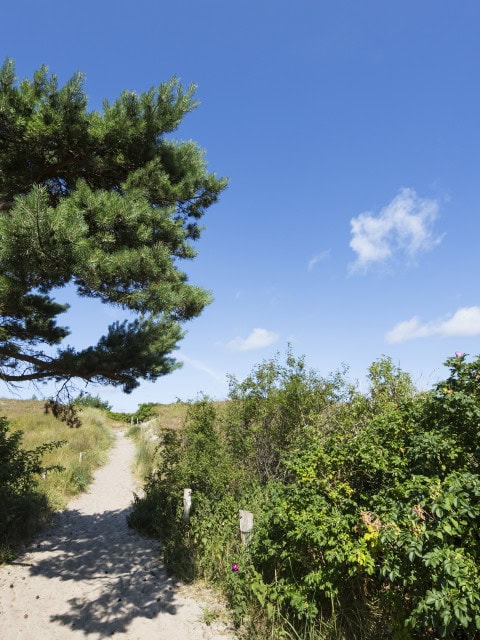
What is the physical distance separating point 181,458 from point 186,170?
6.44 metres

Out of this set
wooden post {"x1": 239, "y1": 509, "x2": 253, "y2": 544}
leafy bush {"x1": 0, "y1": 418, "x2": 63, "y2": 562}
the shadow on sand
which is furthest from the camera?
leafy bush {"x1": 0, "y1": 418, "x2": 63, "y2": 562}

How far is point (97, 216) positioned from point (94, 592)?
5.65 meters

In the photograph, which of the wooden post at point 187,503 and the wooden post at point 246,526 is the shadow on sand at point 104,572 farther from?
the wooden post at point 246,526

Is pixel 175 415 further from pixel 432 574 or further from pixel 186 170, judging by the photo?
pixel 432 574

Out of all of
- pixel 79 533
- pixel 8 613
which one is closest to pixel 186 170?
pixel 8 613

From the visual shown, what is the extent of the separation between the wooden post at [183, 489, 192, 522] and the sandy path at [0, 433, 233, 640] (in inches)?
34.2

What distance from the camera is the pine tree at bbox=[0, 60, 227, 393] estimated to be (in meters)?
4.84

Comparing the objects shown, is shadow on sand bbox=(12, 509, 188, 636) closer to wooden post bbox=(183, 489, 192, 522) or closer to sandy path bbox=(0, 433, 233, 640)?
sandy path bbox=(0, 433, 233, 640)

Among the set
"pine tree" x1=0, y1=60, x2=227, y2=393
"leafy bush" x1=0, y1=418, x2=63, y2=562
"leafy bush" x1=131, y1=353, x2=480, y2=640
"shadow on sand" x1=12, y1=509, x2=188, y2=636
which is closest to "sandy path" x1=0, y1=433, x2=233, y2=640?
"shadow on sand" x1=12, y1=509, x2=188, y2=636

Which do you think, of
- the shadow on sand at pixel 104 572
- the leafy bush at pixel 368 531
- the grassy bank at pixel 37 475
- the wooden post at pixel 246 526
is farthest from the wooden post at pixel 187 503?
the grassy bank at pixel 37 475

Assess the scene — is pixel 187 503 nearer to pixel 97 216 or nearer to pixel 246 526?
pixel 246 526

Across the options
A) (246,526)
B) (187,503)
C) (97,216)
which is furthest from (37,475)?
(97,216)

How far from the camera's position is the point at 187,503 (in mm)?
7594

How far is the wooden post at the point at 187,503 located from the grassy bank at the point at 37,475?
3.10 metres
